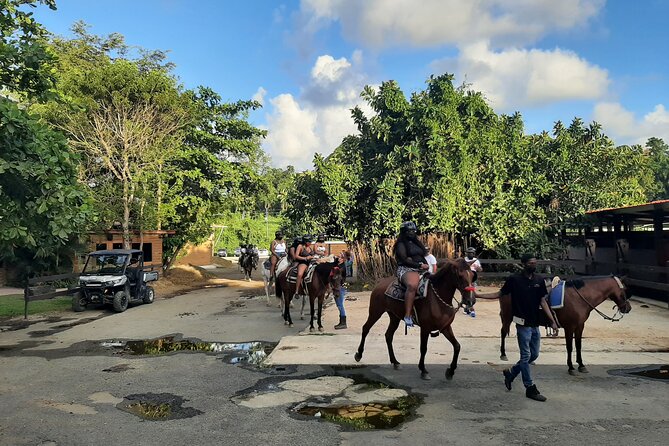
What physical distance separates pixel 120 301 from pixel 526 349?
13.4 metres

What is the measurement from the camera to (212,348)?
9805 millimetres

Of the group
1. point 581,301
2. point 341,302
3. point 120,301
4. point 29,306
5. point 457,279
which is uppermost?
point 457,279

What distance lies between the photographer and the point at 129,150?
2230 cm

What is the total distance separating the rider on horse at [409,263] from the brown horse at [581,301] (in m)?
2.35

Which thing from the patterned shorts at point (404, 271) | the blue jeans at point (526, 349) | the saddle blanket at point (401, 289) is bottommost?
the blue jeans at point (526, 349)

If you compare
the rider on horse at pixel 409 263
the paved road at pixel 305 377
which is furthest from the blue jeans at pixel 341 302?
the rider on horse at pixel 409 263

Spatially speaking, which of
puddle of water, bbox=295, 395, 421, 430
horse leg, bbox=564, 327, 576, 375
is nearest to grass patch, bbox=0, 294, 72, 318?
puddle of water, bbox=295, 395, 421, 430

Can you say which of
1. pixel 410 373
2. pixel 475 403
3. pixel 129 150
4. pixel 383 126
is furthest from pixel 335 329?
pixel 129 150

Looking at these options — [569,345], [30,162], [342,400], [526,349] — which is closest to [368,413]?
[342,400]

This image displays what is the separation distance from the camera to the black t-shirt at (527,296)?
6.29 meters

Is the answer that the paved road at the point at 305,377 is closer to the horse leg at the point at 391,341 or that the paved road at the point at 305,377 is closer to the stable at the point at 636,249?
the horse leg at the point at 391,341

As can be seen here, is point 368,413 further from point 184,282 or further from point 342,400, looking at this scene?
point 184,282

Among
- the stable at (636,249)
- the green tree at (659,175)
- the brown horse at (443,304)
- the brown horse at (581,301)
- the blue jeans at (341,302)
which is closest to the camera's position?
the brown horse at (443,304)

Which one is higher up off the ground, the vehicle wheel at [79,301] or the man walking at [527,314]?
the man walking at [527,314]
